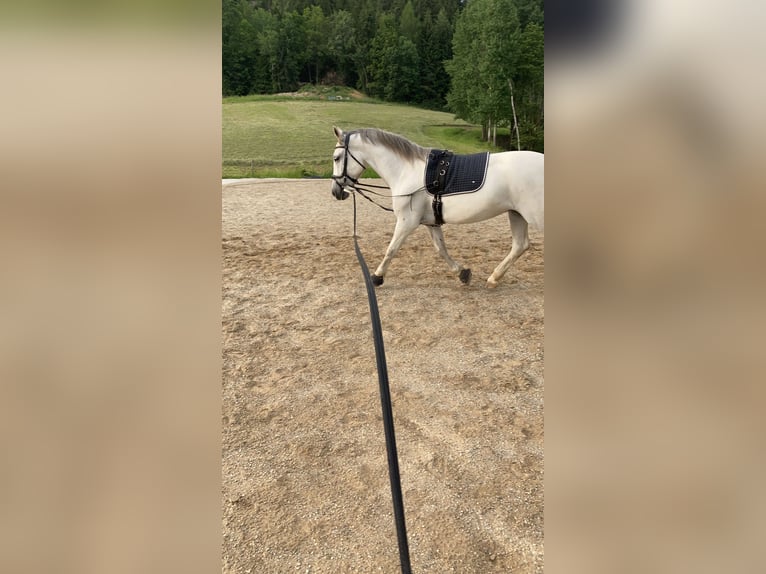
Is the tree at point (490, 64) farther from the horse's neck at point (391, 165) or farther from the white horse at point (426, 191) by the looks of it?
the horse's neck at point (391, 165)

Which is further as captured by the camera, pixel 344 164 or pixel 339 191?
pixel 339 191

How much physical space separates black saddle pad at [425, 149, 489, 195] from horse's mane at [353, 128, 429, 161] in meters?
0.10

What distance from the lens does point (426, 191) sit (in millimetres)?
3357

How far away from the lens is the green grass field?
46.8 feet

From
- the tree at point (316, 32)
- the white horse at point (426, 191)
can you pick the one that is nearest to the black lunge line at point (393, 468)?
the white horse at point (426, 191)

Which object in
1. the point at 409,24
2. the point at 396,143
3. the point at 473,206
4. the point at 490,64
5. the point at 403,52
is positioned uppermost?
the point at 409,24

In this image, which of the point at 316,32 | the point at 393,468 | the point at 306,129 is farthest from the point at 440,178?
the point at 306,129

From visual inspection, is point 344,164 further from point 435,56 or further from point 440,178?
point 435,56

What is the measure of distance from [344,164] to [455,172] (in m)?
0.89

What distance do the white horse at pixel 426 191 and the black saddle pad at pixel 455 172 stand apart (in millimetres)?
44

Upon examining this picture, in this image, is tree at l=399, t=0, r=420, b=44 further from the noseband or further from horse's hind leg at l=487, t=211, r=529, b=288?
horse's hind leg at l=487, t=211, r=529, b=288
